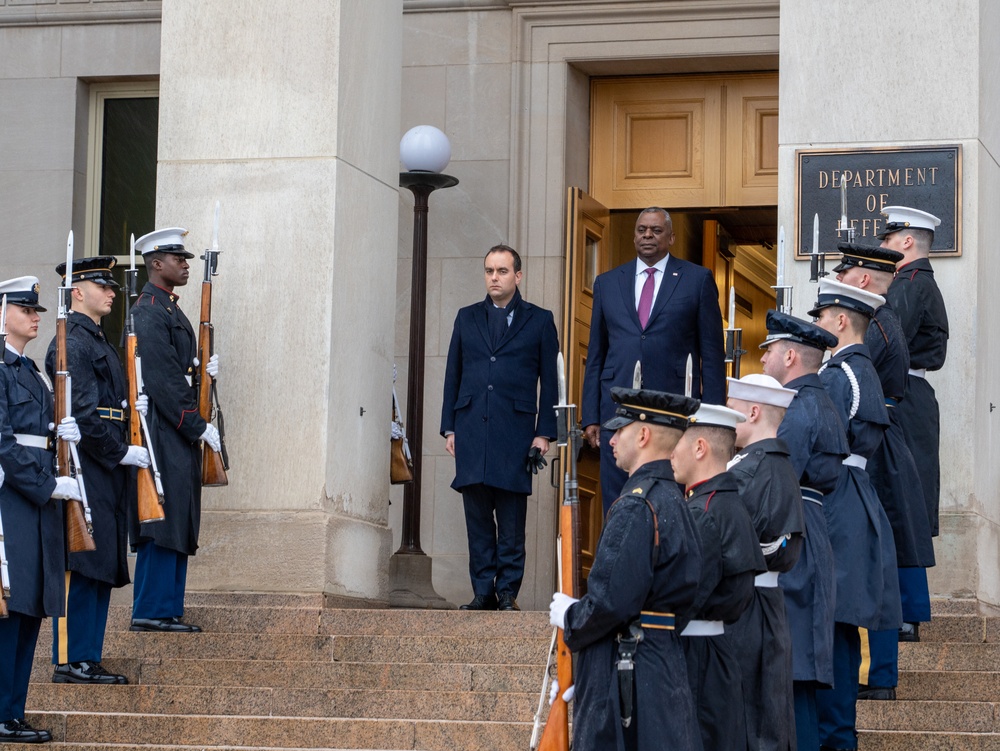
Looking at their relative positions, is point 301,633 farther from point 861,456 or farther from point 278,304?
point 861,456

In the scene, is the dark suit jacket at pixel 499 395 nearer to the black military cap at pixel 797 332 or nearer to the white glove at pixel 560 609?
the black military cap at pixel 797 332

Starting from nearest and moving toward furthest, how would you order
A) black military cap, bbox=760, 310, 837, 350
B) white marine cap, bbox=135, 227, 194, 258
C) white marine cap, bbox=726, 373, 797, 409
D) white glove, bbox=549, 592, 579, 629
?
1. white glove, bbox=549, 592, 579, 629
2. white marine cap, bbox=726, 373, 797, 409
3. black military cap, bbox=760, 310, 837, 350
4. white marine cap, bbox=135, 227, 194, 258

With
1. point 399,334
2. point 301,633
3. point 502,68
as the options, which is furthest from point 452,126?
point 301,633

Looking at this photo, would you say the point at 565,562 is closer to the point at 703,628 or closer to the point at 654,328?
the point at 703,628

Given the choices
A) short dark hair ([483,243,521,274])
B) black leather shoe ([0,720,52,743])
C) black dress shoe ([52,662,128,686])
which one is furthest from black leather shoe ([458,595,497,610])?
black leather shoe ([0,720,52,743])

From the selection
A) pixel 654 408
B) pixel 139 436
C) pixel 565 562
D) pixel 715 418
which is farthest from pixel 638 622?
pixel 139 436

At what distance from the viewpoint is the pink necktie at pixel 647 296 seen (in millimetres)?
10570

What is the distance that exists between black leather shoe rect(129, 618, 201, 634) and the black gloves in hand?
6.92 feet

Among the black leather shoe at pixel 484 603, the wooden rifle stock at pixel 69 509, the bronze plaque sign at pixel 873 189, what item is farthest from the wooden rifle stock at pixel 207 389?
the bronze plaque sign at pixel 873 189

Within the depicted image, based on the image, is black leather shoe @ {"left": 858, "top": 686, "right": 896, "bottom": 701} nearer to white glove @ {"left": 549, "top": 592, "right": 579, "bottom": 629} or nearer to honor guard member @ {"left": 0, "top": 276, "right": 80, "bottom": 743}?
white glove @ {"left": 549, "top": 592, "right": 579, "bottom": 629}

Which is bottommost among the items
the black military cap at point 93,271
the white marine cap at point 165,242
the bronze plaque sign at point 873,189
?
the black military cap at point 93,271

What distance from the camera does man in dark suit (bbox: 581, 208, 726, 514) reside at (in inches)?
412

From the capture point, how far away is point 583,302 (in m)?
13.5

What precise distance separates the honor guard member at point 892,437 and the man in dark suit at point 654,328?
1.43 meters
